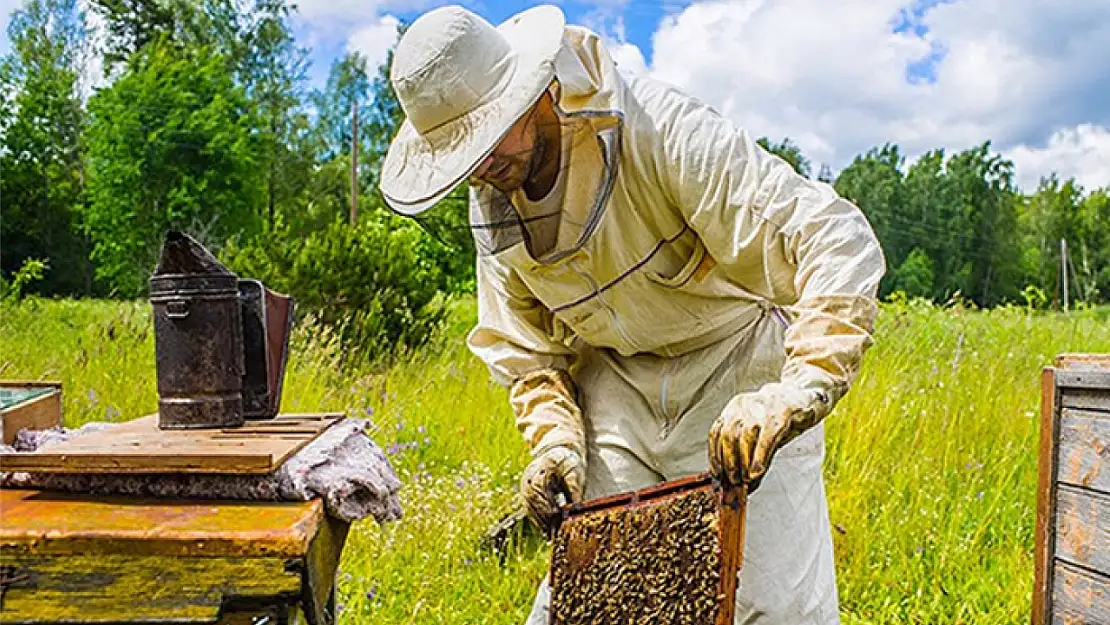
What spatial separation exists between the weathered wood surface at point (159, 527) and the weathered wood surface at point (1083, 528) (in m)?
1.67

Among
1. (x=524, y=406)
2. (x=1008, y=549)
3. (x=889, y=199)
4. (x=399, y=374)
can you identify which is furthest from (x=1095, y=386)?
(x=889, y=199)

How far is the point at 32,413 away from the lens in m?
1.77

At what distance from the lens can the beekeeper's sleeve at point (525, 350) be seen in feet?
6.68

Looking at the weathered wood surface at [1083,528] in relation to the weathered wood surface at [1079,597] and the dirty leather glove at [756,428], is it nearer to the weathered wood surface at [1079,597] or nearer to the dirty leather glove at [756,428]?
the weathered wood surface at [1079,597]

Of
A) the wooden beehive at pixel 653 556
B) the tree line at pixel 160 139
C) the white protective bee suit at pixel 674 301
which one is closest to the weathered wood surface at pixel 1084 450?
the white protective bee suit at pixel 674 301

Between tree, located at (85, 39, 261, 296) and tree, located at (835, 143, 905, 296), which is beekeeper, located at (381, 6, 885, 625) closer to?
tree, located at (85, 39, 261, 296)

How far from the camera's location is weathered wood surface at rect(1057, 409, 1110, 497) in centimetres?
205

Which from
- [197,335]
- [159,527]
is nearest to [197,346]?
[197,335]

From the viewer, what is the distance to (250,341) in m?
1.71

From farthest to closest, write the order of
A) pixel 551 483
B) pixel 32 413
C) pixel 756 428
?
pixel 551 483 < pixel 32 413 < pixel 756 428

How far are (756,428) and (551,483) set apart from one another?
1.84 ft

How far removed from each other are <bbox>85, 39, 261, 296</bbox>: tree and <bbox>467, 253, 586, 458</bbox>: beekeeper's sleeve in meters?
23.7

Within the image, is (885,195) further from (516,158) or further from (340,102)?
(516,158)

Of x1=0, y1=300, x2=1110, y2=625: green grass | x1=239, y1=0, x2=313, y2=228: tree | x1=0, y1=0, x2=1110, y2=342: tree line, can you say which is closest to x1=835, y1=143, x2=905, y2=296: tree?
x1=0, y1=0, x2=1110, y2=342: tree line
